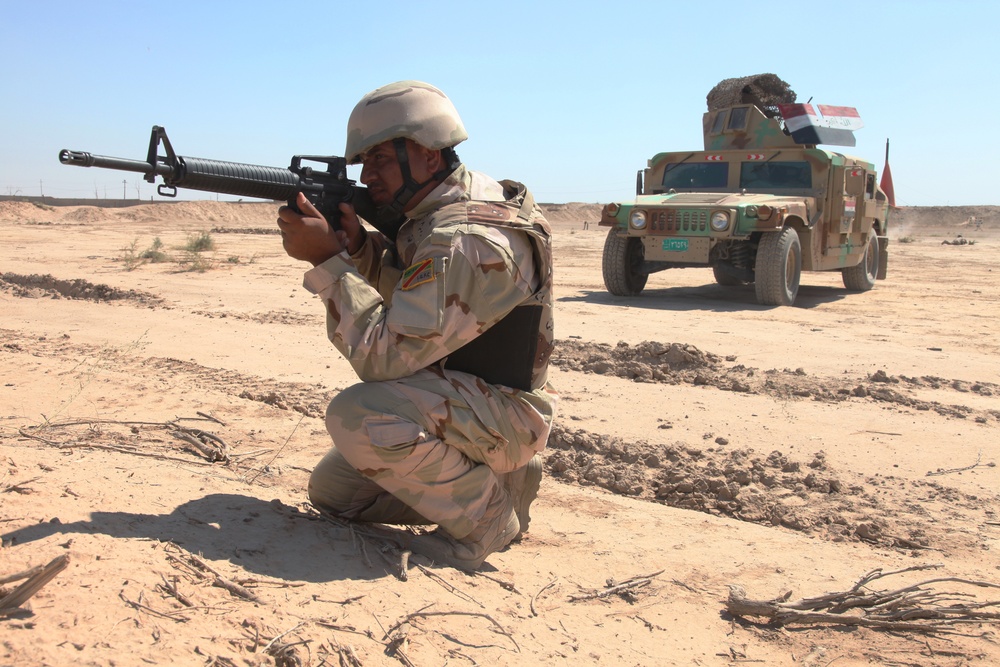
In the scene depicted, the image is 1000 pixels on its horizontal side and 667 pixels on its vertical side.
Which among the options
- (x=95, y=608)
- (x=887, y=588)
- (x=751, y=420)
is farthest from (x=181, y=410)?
(x=887, y=588)

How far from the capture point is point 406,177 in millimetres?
2812

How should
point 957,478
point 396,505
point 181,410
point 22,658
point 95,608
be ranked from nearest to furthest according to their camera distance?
point 22,658, point 95,608, point 396,505, point 957,478, point 181,410

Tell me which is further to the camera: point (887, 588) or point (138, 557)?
point (887, 588)

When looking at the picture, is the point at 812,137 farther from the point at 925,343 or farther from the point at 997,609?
the point at 997,609

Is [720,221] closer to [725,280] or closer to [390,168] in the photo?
[725,280]

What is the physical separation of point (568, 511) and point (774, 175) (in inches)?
307

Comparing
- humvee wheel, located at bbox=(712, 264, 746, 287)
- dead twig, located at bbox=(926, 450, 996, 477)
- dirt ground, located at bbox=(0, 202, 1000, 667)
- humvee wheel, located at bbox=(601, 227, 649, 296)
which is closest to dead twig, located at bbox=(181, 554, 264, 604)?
dirt ground, located at bbox=(0, 202, 1000, 667)

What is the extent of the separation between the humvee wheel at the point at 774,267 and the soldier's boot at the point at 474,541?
688 cm

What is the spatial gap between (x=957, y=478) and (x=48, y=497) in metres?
3.43

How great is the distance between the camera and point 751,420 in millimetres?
4645

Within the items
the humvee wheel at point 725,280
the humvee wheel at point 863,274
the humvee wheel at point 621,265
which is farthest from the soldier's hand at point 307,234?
the humvee wheel at point 863,274

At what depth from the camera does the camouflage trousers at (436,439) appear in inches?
104

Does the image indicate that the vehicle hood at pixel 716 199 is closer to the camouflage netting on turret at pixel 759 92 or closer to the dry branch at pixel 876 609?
the camouflage netting on turret at pixel 759 92

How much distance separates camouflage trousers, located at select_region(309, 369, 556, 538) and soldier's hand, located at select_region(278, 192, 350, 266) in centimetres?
41
